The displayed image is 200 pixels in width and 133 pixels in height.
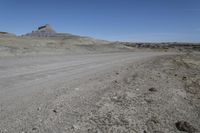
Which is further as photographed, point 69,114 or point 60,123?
point 69,114

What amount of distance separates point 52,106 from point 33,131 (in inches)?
48.6

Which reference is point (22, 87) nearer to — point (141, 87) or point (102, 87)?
point (102, 87)

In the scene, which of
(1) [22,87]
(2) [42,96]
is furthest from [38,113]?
(1) [22,87]

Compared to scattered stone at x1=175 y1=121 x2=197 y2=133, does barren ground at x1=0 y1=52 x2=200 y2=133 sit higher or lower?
lower

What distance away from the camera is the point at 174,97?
5.41m

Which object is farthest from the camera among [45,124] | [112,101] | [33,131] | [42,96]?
[42,96]

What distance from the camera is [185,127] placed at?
3.50 metres

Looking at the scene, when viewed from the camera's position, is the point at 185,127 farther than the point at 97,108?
No

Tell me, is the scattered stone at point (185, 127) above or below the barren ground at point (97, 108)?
above

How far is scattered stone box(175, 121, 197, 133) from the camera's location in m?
3.43

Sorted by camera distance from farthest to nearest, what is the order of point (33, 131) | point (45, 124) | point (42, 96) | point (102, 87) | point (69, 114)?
point (102, 87) < point (42, 96) < point (69, 114) < point (45, 124) < point (33, 131)

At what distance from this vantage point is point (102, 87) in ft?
21.5

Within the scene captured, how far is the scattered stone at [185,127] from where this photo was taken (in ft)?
11.3

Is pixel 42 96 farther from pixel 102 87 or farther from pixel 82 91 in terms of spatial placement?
pixel 102 87
